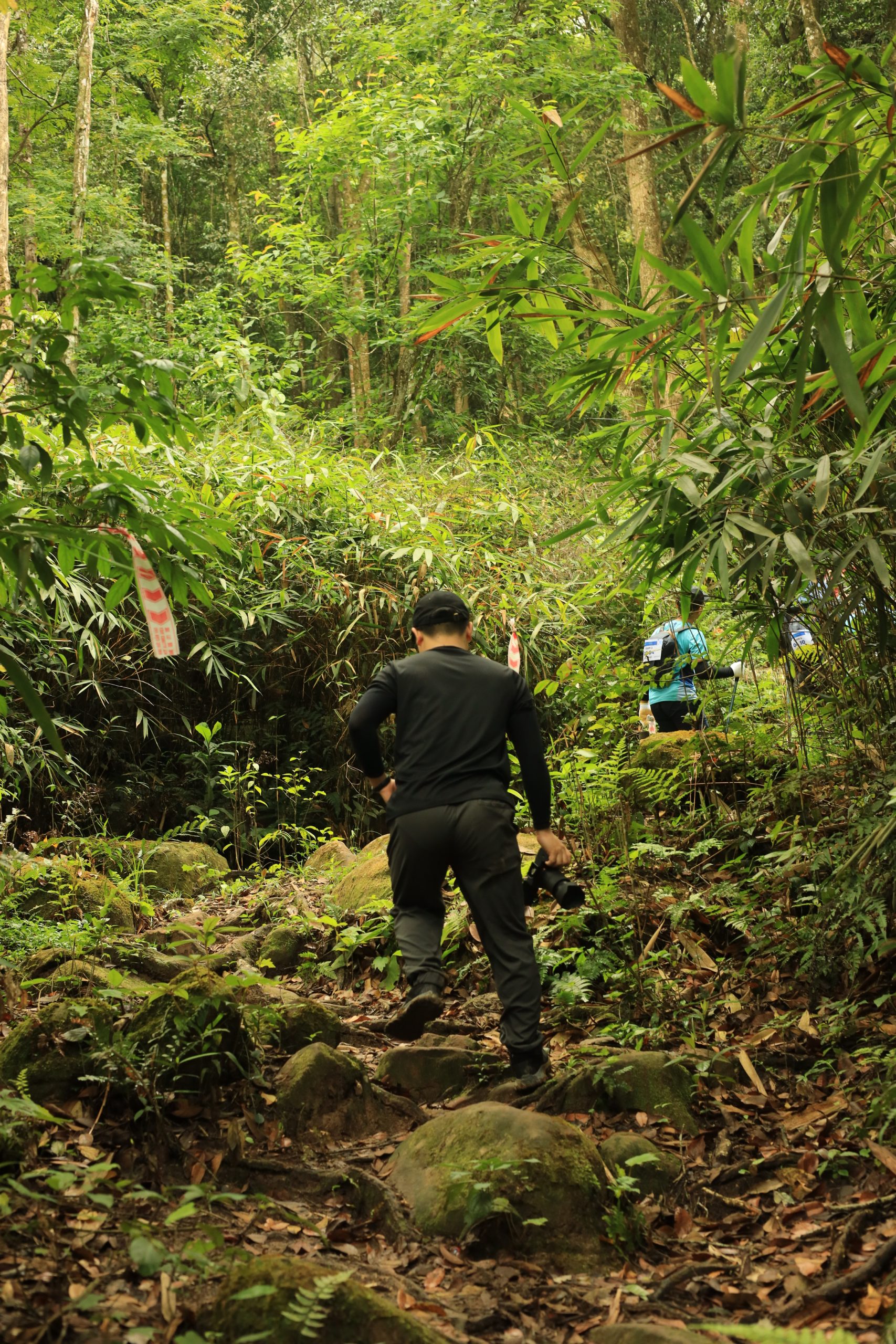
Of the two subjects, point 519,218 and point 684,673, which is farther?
point 684,673

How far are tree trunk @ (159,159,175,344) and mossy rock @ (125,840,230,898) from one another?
812 centimetres

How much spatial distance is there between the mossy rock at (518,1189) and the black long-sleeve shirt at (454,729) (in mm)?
1127

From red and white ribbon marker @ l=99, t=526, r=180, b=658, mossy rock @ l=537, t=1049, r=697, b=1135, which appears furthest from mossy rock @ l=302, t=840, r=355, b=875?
red and white ribbon marker @ l=99, t=526, r=180, b=658

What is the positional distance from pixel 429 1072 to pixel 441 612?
5.28 feet

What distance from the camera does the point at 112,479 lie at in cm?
283

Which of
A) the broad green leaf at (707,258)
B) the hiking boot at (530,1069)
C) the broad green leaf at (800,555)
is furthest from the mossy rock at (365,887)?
the broad green leaf at (707,258)

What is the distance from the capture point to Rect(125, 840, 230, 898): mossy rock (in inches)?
239

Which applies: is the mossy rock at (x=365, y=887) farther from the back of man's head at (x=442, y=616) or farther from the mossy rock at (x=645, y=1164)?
the mossy rock at (x=645, y=1164)

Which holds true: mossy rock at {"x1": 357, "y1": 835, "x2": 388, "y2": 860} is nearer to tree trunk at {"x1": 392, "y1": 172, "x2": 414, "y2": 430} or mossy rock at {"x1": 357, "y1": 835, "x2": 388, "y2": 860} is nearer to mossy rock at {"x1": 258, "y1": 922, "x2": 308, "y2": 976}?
mossy rock at {"x1": 258, "y1": 922, "x2": 308, "y2": 976}

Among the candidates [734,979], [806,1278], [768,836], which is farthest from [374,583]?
[806,1278]

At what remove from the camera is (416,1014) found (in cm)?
358

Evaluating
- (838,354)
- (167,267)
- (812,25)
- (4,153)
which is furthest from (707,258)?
(167,267)

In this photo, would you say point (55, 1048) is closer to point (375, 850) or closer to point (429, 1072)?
point (429, 1072)

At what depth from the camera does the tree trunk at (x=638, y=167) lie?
1204 cm
